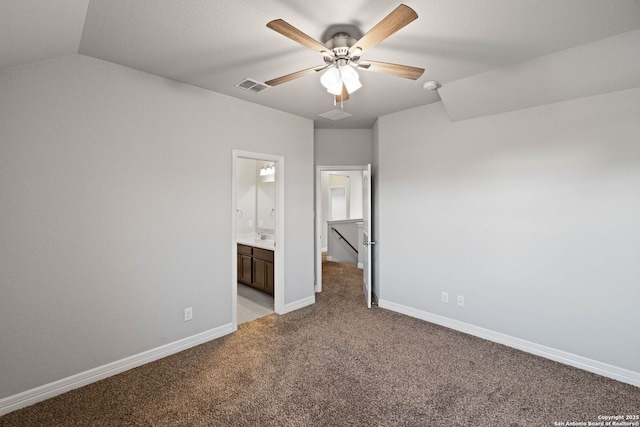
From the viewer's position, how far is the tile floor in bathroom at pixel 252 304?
3660 mm

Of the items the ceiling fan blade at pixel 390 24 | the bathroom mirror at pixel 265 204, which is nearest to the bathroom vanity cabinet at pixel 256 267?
the bathroom mirror at pixel 265 204

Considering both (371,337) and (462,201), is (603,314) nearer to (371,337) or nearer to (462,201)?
(462,201)

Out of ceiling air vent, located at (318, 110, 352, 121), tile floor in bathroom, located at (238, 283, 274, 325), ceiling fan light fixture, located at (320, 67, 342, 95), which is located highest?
ceiling air vent, located at (318, 110, 352, 121)

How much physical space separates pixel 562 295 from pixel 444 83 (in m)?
2.33

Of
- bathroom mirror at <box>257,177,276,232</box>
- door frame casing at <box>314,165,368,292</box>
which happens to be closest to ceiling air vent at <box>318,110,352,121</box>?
door frame casing at <box>314,165,368,292</box>

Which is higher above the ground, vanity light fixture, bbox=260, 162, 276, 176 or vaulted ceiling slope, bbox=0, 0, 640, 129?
vaulted ceiling slope, bbox=0, 0, 640, 129

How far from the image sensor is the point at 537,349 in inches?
107

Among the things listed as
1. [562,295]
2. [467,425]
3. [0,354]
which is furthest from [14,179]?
[562,295]

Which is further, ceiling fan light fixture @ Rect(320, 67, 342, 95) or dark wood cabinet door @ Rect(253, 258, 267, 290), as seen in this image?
dark wood cabinet door @ Rect(253, 258, 267, 290)

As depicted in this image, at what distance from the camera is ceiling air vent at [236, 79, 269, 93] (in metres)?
2.77

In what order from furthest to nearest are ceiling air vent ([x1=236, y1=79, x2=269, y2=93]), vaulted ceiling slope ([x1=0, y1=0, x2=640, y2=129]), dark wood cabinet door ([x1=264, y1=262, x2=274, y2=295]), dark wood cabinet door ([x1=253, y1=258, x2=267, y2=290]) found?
dark wood cabinet door ([x1=253, y1=258, x2=267, y2=290])
dark wood cabinet door ([x1=264, y1=262, x2=274, y2=295])
ceiling air vent ([x1=236, y1=79, x2=269, y2=93])
vaulted ceiling slope ([x1=0, y1=0, x2=640, y2=129])

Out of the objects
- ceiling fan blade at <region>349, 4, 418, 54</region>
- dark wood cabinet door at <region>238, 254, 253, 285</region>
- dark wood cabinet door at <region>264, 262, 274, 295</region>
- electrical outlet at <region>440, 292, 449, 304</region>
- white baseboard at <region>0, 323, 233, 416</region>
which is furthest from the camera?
dark wood cabinet door at <region>238, 254, 253, 285</region>

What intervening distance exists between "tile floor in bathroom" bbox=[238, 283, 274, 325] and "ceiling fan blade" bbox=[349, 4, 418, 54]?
3.25 meters

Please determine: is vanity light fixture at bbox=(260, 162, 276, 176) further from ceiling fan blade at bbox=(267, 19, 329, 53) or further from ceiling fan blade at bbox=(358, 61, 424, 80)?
ceiling fan blade at bbox=(267, 19, 329, 53)
